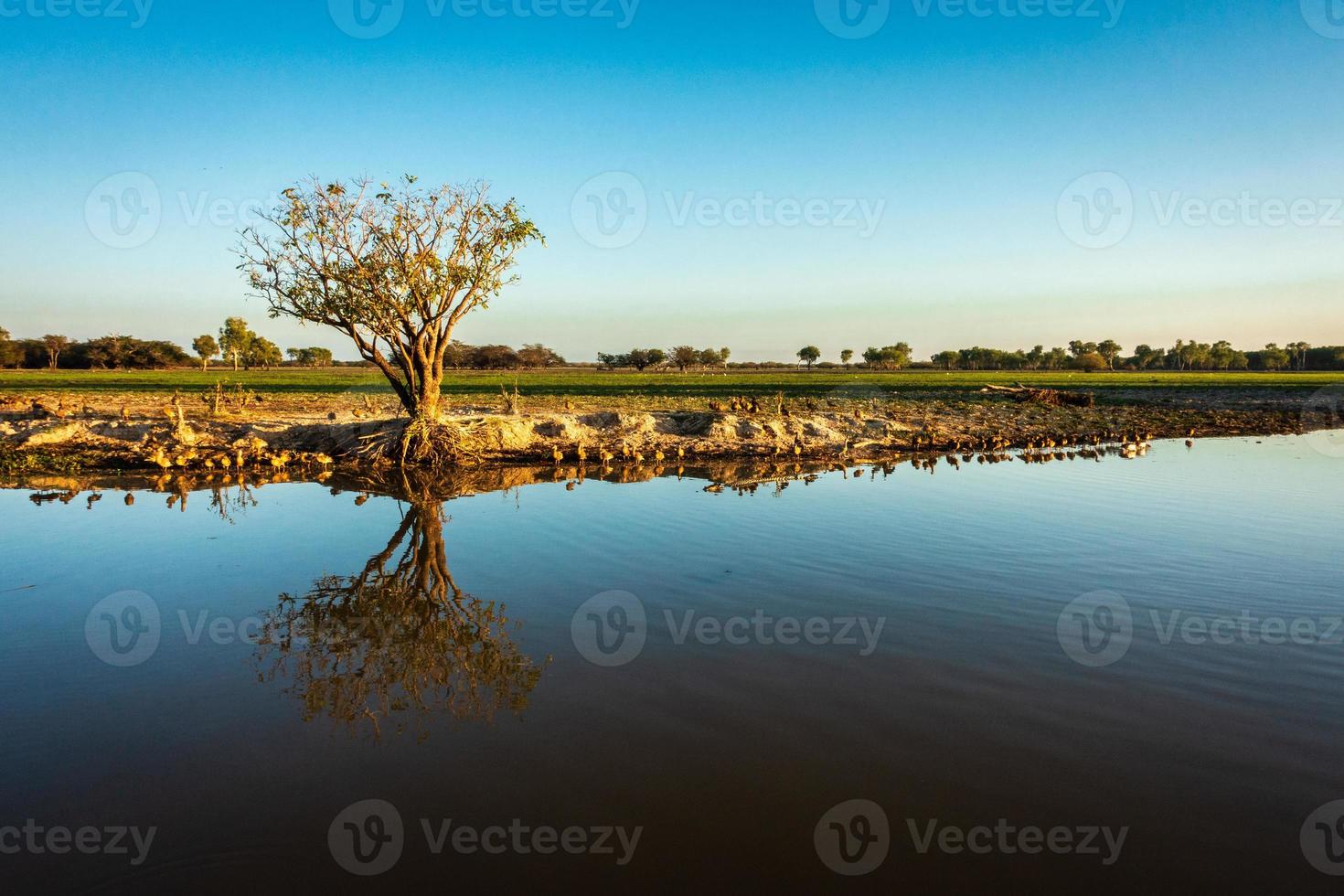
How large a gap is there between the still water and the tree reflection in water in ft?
0.14

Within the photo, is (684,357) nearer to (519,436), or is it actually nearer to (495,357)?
(495,357)

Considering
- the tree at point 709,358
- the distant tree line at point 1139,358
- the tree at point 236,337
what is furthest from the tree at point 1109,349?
the tree at point 236,337

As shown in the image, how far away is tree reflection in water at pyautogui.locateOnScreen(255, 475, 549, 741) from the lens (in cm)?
595

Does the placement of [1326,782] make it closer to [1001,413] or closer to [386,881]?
[386,881]

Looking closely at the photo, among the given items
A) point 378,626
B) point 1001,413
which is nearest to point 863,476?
point 378,626

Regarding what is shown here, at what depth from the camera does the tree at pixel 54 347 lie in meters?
104

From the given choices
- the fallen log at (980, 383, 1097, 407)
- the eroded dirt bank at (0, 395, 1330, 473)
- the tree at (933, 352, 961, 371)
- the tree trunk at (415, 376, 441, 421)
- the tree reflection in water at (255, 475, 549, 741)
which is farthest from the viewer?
the tree at (933, 352, 961, 371)

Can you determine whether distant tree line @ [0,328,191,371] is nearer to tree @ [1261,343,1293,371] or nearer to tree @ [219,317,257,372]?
tree @ [219,317,257,372]

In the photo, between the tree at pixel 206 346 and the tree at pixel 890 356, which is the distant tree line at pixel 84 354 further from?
the tree at pixel 890 356

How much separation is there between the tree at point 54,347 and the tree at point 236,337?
20.5 m

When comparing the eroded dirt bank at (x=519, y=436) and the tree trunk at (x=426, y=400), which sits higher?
the tree trunk at (x=426, y=400)

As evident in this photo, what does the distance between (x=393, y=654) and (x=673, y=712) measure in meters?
2.94

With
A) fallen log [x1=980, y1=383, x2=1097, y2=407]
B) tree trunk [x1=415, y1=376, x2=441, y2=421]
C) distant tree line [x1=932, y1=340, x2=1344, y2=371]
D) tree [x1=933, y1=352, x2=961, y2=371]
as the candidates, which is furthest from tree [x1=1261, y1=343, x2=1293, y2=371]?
tree trunk [x1=415, y1=376, x2=441, y2=421]

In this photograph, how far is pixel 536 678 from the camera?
6520 millimetres
